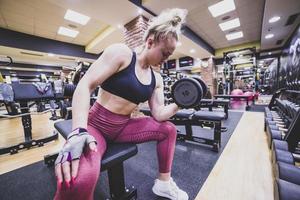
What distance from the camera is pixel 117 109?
96 centimetres

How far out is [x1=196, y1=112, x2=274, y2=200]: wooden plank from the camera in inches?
45.8

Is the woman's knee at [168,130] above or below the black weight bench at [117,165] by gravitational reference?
above

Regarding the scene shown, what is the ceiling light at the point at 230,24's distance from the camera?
5.39 meters

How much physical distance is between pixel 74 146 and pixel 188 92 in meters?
0.80

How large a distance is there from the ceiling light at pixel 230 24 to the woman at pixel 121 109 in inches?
220

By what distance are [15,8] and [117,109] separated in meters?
5.32

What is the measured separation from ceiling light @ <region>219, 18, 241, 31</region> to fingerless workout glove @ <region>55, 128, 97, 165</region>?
6461mm

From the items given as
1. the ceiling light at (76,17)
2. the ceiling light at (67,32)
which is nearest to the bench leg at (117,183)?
the ceiling light at (76,17)

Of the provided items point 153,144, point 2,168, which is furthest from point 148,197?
point 2,168

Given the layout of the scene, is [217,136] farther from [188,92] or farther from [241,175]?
[188,92]

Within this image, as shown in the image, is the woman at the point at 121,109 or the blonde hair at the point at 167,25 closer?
the woman at the point at 121,109

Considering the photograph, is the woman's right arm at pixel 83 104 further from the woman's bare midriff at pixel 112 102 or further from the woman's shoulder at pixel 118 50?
the woman's bare midriff at pixel 112 102

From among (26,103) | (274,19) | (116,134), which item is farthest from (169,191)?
(274,19)

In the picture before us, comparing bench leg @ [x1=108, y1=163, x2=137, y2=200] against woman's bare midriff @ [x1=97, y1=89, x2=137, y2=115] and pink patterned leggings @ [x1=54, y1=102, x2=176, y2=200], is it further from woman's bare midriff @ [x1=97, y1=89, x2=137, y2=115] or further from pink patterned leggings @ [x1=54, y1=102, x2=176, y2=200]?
woman's bare midriff @ [x1=97, y1=89, x2=137, y2=115]
